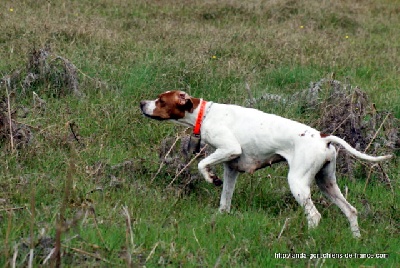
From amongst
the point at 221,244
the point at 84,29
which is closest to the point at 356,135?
the point at 221,244

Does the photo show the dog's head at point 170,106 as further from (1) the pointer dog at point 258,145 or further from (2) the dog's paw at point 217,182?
(2) the dog's paw at point 217,182

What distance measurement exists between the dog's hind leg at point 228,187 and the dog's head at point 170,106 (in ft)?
2.00

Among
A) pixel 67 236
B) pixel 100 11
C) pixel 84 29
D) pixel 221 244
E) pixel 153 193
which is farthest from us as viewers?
pixel 100 11

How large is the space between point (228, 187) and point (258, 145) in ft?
1.52

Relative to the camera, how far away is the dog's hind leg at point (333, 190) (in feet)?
19.4

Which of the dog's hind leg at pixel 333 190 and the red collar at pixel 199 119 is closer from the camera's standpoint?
the dog's hind leg at pixel 333 190

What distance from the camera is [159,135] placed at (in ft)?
25.3

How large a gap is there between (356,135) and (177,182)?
213 cm

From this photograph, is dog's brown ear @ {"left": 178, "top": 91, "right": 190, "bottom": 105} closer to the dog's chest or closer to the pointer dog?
the pointer dog

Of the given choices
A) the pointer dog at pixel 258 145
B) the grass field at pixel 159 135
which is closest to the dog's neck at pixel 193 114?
the pointer dog at pixel 258 145

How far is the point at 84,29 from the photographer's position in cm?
1098

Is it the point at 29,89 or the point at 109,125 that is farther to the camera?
the point at 29,89

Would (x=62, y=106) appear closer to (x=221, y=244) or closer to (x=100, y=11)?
(x=221, y=244)

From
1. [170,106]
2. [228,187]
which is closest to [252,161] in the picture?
[228,187]
